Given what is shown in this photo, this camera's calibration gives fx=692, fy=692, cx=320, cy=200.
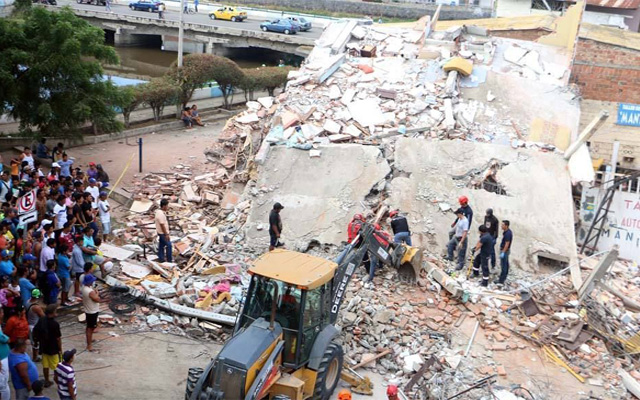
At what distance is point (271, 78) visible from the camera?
2991 centimetres

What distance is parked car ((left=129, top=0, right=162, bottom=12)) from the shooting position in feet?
160

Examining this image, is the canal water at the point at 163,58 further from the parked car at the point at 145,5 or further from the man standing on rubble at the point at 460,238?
the man standing on rubble at the point at 460,238

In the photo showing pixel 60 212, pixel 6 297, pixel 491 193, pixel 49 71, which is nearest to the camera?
pixel 6 297

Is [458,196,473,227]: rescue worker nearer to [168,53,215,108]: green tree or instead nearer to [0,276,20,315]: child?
[0,276,20,315]: child

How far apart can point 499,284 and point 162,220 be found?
632 centimetres

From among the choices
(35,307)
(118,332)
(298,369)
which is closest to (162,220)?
(118,332)

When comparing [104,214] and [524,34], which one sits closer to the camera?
[104,214]

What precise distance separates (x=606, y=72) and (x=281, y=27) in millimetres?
27983

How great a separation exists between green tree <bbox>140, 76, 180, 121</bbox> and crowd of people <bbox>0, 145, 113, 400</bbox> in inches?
361

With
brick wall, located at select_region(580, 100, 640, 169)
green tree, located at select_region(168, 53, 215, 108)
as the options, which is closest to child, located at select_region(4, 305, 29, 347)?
brick wall, located at select_region(580, 100, 640, 169)

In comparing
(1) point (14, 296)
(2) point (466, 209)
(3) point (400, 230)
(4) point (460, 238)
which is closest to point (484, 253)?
(4) point (460, 238)

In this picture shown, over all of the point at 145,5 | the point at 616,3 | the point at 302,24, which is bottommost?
the point at 302,24

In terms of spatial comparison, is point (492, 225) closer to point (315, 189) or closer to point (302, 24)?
point (315, 189)

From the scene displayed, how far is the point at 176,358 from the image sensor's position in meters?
10.1
